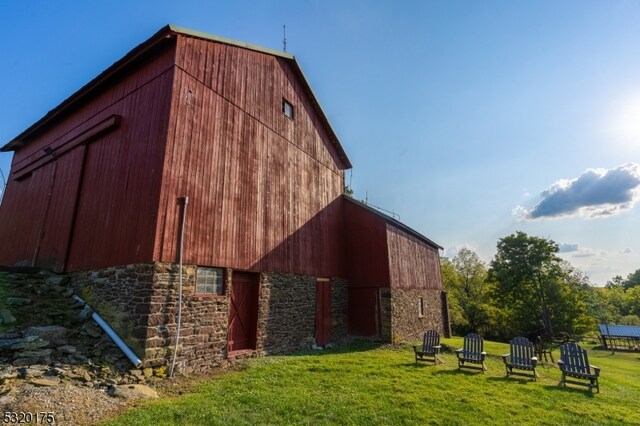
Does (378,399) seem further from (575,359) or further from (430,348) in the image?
(575,359)

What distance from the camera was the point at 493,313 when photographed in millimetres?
30625

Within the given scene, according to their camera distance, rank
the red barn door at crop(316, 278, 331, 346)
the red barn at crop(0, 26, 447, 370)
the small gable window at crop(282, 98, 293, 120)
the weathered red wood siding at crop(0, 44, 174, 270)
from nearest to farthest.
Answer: the red barn at crop(0, 26, 447, 370), the weathered red wood siding at crop(0, 44, 174, 270), the red barn door at crop(316, 278, 331, 346), the small gable window at crop(282, 98, 293, 120)

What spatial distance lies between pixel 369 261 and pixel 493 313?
2220cm

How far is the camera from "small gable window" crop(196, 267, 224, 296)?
8.70 metres

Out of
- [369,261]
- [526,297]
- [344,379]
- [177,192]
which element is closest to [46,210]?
[177,192]

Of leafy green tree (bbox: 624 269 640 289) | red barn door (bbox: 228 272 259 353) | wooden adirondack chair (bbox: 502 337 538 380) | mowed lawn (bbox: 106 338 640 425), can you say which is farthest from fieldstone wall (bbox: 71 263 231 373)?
leafy green tree (bbox: 624 269 640 289)

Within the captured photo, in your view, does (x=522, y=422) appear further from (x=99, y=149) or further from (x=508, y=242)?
(x=508, y=242)

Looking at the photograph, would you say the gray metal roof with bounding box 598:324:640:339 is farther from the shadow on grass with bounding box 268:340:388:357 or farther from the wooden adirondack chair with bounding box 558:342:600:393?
the wooden adirondack chair with bounding box 558:342:600:393

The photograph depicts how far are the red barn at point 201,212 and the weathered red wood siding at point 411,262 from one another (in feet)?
0.52

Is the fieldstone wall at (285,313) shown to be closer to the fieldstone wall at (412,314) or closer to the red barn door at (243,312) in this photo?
the red barn door at (243,312)

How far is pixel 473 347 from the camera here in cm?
949

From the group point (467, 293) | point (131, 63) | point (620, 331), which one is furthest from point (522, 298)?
point (131, 63)

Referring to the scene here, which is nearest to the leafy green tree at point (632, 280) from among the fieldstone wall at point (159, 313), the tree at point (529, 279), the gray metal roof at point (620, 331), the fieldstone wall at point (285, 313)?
the gray metal roof at point (620, 331)

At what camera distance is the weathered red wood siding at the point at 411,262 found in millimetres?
15266
